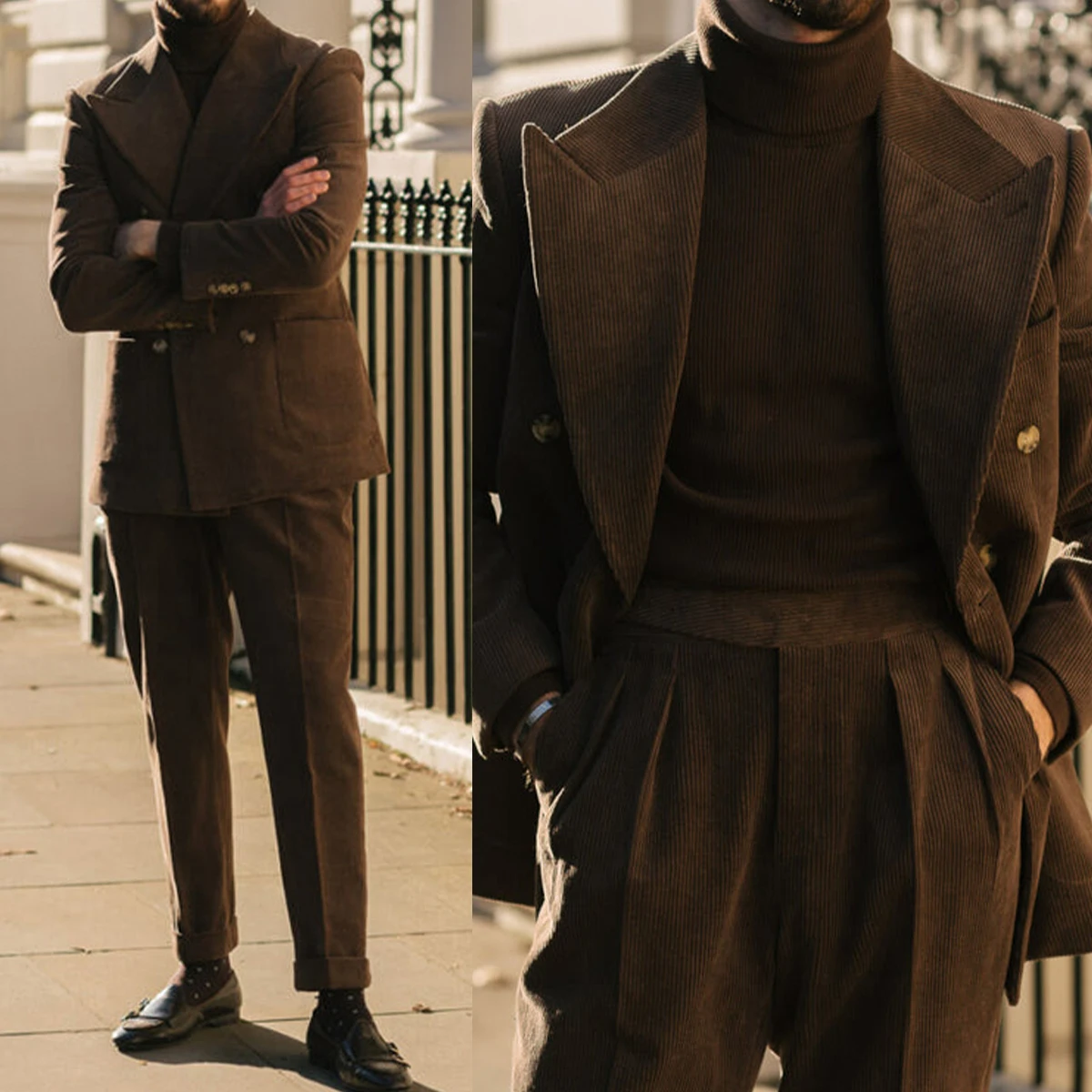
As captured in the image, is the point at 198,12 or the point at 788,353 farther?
the point at 198,12

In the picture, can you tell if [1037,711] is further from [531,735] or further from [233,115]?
[233,115]

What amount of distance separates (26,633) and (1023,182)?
29.7ft

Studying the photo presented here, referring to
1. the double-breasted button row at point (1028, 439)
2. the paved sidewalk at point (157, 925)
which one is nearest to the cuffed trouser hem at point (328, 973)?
the paved sidewalk at point (157, 925)

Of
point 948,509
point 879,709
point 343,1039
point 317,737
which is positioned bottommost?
point 343,1039

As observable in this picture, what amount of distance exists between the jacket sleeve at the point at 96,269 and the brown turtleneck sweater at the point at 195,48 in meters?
0.06

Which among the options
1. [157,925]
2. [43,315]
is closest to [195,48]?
[157,925]

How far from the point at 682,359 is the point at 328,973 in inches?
106

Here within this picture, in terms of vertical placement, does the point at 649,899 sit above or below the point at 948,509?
below

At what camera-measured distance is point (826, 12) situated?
94.5 inches

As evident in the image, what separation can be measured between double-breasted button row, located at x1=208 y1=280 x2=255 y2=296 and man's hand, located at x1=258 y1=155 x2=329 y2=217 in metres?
0.14

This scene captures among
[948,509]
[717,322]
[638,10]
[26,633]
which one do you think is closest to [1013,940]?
[948,509]

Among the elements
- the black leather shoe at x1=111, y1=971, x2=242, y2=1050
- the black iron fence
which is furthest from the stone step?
the black leather shoe at x1=111, y1=971, x2=242, y2=1050

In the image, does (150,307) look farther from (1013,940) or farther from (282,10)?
(1013,940)

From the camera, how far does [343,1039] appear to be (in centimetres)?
495
